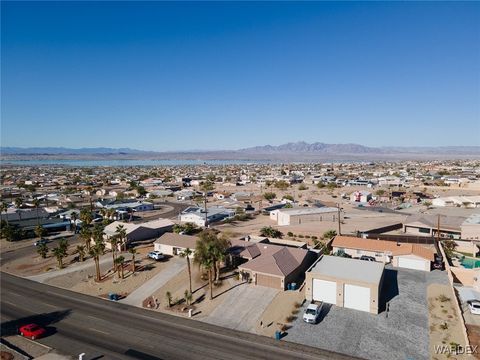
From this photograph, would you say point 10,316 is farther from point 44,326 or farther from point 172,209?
point 172,209

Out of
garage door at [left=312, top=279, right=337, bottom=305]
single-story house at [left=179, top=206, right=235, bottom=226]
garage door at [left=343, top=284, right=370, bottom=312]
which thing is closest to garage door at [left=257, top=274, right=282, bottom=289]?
garage door at [left=312, top=279, right=337, bottom=305]

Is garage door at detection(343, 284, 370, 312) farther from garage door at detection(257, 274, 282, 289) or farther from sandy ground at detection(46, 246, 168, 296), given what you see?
sandy ground at detection(46, 246, 168, 296)

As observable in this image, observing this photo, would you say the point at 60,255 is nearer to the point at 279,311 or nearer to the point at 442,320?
the point at 279,311

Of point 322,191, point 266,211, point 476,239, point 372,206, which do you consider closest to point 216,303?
point 476,239

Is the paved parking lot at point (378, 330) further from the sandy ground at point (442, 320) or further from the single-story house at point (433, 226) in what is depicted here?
the single-story house at point (433, 226)

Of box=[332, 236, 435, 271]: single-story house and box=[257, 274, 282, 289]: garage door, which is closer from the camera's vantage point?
box=[257, 274, 282, 289]: garage door
